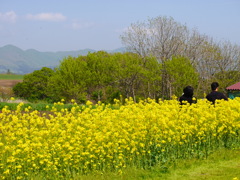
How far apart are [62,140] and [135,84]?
2933 centimetres

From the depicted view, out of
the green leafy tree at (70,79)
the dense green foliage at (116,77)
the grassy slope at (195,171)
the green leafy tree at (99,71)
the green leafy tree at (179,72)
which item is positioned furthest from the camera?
the green leafy tree at (99,71)

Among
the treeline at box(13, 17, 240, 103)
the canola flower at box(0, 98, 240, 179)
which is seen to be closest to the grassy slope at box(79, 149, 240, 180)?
the canola flower at box(0, 98, 240, 179)

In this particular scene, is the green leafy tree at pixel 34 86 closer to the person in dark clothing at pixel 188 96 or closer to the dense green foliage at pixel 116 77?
the dense green foliage at pixel 116 77

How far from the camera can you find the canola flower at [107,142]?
A: 25.6ft

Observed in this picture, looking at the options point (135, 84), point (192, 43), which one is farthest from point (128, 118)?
point (192, 43)

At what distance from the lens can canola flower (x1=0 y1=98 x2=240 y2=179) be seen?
7809mm

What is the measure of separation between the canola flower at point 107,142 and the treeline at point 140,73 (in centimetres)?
2352

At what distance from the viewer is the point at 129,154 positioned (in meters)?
8.83

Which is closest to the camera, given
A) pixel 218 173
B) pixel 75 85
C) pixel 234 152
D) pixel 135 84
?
pixel 218 173

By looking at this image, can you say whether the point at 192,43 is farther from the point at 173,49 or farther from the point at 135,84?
the point at 135,84

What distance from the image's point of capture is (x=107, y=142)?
8.55 meters

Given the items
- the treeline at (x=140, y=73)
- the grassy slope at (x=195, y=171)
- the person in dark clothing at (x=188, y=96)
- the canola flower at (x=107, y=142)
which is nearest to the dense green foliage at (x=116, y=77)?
the treeline at (x=140, y=73)

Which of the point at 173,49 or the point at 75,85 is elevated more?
the point at 173,49

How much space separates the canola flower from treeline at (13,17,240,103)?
23.5 meters
